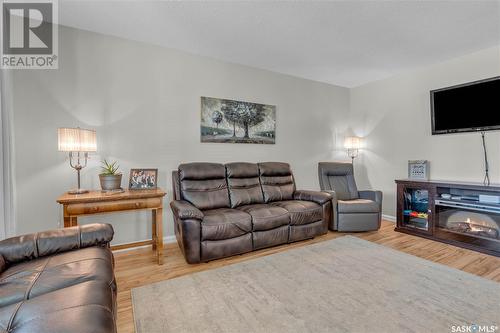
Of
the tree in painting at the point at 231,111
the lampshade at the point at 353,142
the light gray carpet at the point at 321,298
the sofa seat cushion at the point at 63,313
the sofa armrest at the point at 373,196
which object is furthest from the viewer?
the lampshade at the point at 353,142

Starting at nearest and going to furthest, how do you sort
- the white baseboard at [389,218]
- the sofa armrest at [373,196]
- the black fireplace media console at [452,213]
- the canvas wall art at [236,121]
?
the black fireplace media console at [452,213] → the canvas wall art at [236,121] → the sofa armrest at [373,196] → the white baseboard at [389,218]

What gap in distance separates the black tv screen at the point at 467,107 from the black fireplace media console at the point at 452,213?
791mm

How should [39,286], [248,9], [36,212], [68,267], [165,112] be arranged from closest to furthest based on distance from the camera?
[39,286] → [68,267] → [248,9] → [36,212] → [165,112]

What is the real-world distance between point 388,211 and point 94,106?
461 centimetres

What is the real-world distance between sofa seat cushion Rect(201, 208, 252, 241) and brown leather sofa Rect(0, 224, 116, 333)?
91 centimetres

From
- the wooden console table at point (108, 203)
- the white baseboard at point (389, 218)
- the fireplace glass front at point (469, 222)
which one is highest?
the wooden console table at point (108, 203)

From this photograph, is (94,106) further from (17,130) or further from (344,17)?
(344,17)

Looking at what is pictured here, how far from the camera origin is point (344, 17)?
244cm

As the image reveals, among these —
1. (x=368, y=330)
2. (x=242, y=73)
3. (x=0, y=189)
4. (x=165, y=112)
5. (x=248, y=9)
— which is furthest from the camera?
(x=242, y=73)

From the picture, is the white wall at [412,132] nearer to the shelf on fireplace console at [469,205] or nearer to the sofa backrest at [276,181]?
the shelf on fireplace console at [469,205]

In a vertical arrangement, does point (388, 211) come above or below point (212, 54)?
below

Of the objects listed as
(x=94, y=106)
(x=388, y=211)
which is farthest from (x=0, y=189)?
(x=388, y=211)

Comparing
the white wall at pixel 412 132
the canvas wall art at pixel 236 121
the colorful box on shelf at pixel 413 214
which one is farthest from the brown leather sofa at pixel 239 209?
the white wall at pixel 412 132

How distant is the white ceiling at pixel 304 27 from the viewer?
227 centimetres
